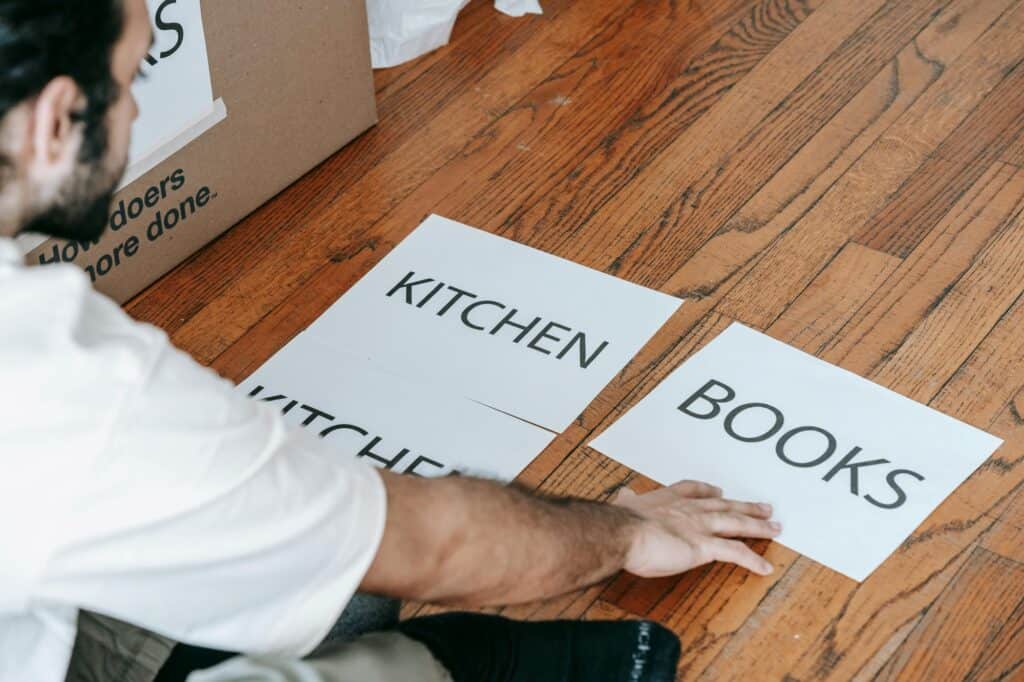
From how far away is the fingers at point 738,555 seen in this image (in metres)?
1.22

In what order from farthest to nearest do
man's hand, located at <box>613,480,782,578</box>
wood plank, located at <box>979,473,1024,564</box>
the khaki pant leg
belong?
wood plank, located at <box>979,473,1024,564</box>
man's hand, located at <box>613,480,782,578</box>
the khaki pant leg

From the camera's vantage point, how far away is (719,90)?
192cm

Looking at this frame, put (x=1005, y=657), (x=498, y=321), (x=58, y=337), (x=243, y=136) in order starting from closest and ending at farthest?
1. (x=58, y=337)
2. (x=1005, y=657)
3. (x=498, y=321)
4. (x=243, y=136)

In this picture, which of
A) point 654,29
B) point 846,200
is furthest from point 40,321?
point 654,29

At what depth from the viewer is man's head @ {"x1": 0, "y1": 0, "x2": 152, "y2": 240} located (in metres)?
0.82

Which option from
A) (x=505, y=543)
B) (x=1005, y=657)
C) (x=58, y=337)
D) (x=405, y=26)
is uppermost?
(x=58, y=337)

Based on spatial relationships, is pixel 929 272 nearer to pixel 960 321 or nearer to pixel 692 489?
pixel 960 321

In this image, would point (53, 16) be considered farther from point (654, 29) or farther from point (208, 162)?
point (654, 29)

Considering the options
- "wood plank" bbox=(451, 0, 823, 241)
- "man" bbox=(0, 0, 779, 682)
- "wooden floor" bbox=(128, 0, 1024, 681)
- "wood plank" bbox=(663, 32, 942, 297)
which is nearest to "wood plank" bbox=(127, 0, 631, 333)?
"wooden floor" bbox=(128, 0, 1024, 681)

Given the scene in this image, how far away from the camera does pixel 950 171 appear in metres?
1.75

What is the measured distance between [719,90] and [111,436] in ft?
4.45

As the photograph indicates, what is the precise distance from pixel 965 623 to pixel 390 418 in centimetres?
60

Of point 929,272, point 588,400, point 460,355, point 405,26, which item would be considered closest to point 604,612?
point 588,400

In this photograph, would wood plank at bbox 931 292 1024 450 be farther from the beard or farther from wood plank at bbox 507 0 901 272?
the beard
